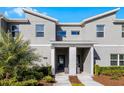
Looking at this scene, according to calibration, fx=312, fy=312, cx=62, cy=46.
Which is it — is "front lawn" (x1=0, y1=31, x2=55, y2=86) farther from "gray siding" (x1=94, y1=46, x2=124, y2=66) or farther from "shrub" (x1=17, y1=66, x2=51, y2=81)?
"gray siding" (x1=94, y1=46, x2=124, y2=66)

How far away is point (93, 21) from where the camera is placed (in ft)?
86.8

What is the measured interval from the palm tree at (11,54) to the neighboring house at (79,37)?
5.16 m

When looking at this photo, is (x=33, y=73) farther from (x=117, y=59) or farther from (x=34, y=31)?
(x=117, y=59)

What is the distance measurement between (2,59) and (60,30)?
8.43 metres

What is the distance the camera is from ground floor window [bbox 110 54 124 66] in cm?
2633

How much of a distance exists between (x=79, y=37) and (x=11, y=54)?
887 centimetres

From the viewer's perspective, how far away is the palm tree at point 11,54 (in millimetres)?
20141

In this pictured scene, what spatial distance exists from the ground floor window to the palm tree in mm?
8652

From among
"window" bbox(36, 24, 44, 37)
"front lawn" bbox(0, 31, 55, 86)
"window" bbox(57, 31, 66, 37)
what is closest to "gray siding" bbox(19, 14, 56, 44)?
"window" bbox(36, 24, 44, 37)

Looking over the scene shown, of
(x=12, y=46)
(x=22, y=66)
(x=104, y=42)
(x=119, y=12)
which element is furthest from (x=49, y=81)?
(x=119, y=12)

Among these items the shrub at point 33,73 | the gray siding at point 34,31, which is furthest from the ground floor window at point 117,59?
the shrub at point 33,73

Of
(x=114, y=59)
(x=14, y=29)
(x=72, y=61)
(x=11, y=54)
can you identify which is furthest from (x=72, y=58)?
(x=11, y=54)

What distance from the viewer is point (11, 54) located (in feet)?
66.1

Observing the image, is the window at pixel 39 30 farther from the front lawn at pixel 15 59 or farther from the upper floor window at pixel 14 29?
the front lawn at pixel 15 59
